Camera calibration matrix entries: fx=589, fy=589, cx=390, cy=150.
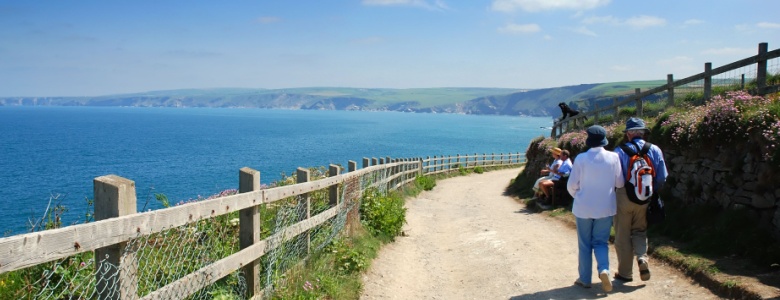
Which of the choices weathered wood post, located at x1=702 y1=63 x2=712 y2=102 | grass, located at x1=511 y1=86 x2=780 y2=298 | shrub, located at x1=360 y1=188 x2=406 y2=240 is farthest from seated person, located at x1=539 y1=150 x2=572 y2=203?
shrub, located at x1=360 y1=188 x2=406 y2=240

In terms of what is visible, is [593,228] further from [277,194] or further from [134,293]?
[134,293]

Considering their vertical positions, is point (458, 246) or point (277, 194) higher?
point (277, 194)

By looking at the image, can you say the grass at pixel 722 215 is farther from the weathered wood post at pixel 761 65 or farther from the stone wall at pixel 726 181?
the weathered wood post at pixel 761 65

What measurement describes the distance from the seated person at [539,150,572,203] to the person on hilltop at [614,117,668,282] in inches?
264

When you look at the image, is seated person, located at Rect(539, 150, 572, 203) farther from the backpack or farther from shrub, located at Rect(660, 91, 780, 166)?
the backpack

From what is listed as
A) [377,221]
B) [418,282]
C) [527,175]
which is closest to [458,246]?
[377,221]

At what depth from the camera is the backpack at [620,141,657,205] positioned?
20.7 feet

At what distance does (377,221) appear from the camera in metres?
10.0

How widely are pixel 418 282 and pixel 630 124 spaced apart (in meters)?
3.26

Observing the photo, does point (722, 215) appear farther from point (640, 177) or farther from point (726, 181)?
point (640, 177)

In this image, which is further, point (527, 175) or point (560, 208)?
point (527, 175)

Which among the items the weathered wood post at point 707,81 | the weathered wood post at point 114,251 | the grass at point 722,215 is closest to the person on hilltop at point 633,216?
the grass at point 722,215

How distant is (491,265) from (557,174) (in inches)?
224

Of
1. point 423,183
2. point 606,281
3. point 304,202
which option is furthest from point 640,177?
point 423,183
